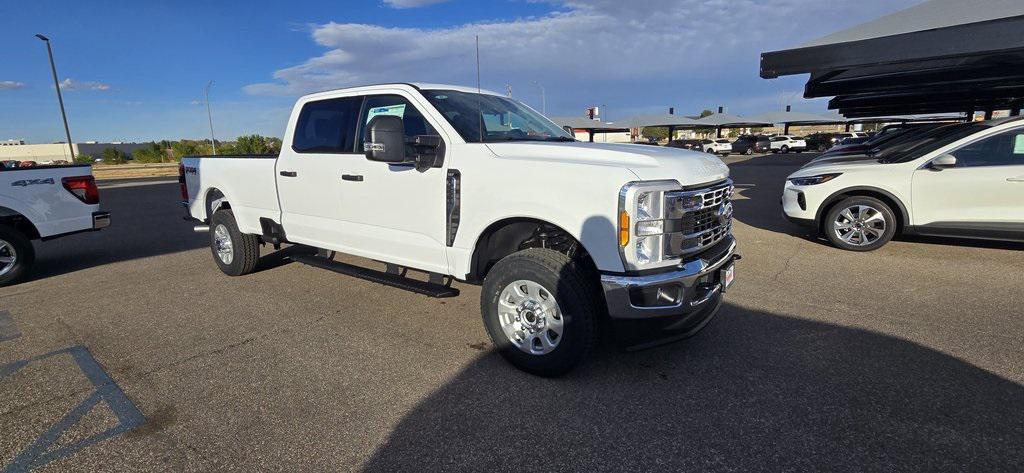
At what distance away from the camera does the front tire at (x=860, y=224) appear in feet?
21.4

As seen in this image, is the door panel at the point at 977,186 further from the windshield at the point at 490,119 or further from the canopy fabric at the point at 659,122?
the canopy fabric at the point at 659,122

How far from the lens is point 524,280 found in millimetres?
3350

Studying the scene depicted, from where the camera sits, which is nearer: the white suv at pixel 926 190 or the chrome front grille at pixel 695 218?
the chrome front grille at pixel 695 218

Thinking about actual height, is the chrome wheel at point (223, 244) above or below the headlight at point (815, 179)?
below

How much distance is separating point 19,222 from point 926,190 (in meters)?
11.1

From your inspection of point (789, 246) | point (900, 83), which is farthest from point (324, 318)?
point (900, 83)

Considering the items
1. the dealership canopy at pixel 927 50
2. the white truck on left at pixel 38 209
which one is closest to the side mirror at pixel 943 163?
the dealership canopy at pixel 927 50

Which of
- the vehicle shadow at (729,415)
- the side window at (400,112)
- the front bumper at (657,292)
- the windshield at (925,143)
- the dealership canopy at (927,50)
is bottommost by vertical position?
the vehicle shadow at (729,415)

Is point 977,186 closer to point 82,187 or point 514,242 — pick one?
point 514,242

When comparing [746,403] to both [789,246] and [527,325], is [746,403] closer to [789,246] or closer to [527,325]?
[527,325]

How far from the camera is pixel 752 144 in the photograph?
41.8 meters

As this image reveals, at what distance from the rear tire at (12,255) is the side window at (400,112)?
4743 mm

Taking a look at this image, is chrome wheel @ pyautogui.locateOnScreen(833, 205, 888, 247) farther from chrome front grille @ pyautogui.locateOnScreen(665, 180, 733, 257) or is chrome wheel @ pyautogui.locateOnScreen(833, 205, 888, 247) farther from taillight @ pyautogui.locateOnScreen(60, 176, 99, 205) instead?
taillight @ pyautogui.locateOnScreen(60, 176, 99, 205)

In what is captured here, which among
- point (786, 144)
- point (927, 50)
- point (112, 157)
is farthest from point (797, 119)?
point (112, 157)
